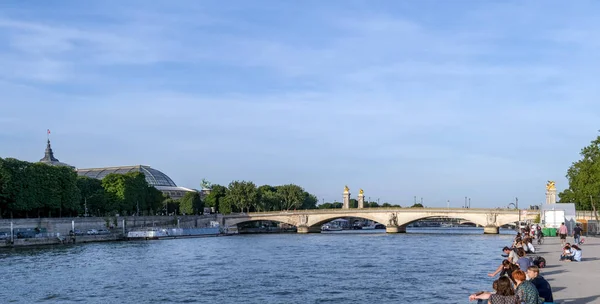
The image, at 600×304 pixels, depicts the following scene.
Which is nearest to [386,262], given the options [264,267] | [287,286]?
[264,267]

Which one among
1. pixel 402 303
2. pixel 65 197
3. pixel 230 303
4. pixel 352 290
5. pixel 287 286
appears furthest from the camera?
pixel 65 197

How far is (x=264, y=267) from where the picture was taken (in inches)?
1829

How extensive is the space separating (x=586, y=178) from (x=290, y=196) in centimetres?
7922

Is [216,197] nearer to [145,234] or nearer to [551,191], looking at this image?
[145,234]

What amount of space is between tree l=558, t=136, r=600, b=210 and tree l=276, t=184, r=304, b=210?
210 feet

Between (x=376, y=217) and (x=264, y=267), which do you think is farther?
(x=376, y=217)

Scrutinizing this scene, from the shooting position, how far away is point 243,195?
461 ft

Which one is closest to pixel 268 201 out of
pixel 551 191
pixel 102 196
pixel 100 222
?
pixel 102 196

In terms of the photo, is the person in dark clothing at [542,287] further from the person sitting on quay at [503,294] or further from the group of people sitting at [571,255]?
the group of people sitting at [571,255]

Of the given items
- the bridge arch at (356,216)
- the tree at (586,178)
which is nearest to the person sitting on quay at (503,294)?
the tree at (586,178)

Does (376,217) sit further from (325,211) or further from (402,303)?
(402,303)

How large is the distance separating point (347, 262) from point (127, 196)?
72.8 meters

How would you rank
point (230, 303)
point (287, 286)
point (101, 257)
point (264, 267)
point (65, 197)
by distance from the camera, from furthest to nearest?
point (65, 197)
point (101, 257)
point (264, 267)
point (287, 286)
point (230, 303)

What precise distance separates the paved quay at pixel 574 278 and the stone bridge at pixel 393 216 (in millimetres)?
58211
